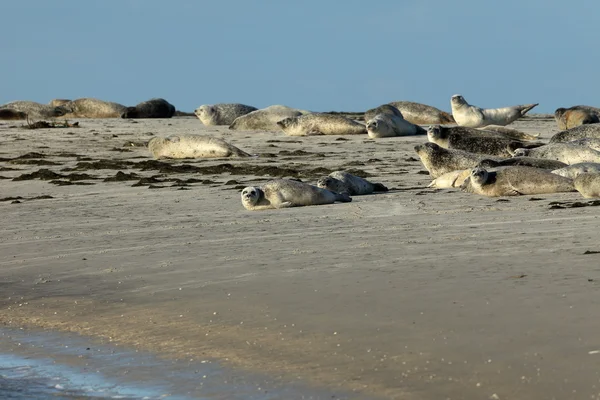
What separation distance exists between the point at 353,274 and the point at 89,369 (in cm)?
174

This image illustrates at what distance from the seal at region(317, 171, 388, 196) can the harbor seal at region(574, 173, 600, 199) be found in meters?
1.89

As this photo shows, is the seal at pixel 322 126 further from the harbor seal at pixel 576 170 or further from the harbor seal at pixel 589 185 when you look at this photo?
the harbor seal at pixel 589 185

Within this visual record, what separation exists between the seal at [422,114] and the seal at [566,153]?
960 centimetres

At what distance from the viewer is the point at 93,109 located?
79.9 feet

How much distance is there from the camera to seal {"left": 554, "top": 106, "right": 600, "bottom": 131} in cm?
1950

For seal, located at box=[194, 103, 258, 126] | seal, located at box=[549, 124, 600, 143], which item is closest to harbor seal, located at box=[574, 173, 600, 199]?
seal, located at box=[549, 124, 600, 143]

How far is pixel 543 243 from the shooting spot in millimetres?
6488

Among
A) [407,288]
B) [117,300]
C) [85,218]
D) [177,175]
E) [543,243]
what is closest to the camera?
[407,288]

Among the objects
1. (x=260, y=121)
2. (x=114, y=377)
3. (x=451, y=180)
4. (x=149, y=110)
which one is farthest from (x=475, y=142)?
(x=149, y=110)

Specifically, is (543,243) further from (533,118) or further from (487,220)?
(533,118)

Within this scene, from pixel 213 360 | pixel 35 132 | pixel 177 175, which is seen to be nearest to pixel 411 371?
pixel 213 360

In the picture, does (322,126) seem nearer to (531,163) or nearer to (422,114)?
(422,114)

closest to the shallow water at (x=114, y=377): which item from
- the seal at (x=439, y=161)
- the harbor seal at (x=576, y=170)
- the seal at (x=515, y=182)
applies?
the seal at (x=515, y=182)

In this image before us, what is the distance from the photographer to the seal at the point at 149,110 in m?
23.7
